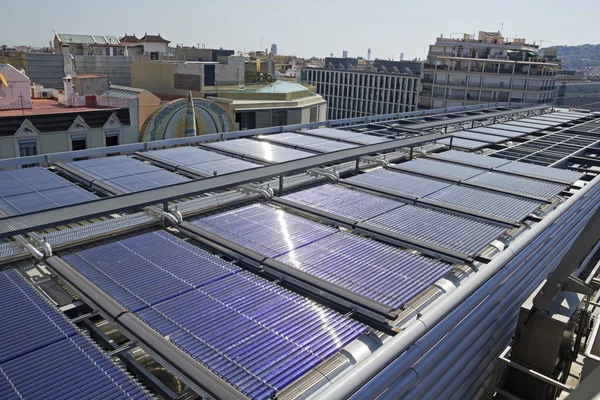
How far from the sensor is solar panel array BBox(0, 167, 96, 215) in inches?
431

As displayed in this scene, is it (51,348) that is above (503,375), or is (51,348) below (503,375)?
above

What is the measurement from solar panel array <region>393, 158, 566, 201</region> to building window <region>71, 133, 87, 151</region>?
878 inches

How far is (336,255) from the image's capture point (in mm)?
9297

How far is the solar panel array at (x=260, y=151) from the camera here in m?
16.9

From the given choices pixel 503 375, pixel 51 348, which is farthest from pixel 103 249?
pixel 503 375

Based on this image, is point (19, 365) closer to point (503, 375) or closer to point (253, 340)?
point (253, 340)

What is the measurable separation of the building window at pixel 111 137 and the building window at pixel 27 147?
448 centimetres

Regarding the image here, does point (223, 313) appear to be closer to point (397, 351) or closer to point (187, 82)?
point (397, 351)

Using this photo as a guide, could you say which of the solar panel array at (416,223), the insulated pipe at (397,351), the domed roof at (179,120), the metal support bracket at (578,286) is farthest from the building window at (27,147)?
the metal support bracket at (578,286)

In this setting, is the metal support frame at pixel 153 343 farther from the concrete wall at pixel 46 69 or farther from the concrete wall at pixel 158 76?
the concrete wall at pixel 46 69

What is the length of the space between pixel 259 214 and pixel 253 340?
510 cm

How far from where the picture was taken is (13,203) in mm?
11094

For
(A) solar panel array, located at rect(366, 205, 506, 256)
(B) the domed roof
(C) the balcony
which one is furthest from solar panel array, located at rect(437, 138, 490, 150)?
(C) the balcony

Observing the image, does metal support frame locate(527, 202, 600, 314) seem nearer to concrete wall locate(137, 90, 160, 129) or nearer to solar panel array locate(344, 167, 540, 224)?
solar panel array locate(344, 167, 540, 224)
